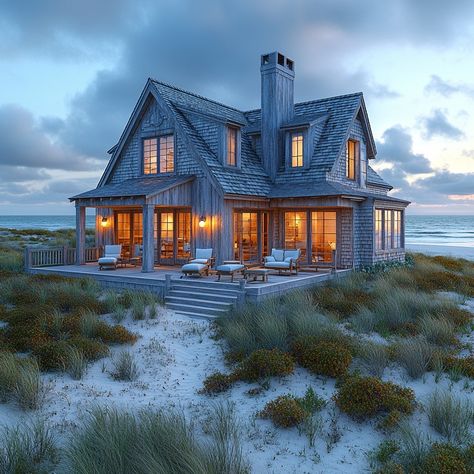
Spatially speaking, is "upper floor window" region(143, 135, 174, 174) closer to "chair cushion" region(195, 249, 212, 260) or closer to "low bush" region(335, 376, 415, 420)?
"chair cushion" region(195, 249, 212, 260)

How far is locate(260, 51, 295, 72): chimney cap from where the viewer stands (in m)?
19.2

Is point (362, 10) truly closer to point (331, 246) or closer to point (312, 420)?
point (331, 246)

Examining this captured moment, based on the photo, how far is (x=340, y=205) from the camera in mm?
16297

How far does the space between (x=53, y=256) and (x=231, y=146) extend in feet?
30.4

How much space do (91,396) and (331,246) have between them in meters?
12.9

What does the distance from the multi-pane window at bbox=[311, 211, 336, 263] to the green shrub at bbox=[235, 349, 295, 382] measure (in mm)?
10405

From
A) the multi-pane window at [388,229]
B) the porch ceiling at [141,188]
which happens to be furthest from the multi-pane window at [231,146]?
the multi-pane window at [388,229]

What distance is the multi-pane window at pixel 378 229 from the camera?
1853 cm

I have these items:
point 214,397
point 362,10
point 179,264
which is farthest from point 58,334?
point 362,10

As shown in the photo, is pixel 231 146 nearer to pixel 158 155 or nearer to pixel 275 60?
pixel 158 155

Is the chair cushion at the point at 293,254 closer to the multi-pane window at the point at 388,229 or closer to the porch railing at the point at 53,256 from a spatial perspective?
the multi-pane window at the point at 388,229

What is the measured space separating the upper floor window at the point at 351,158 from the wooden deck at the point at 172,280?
5.65m

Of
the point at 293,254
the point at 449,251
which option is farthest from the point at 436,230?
the point at 293,254

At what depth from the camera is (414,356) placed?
7.34m
